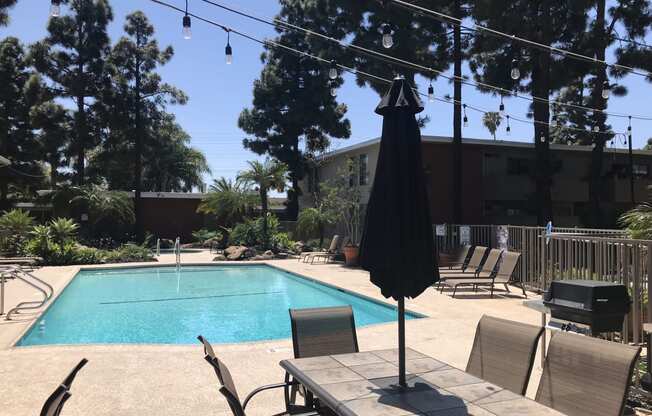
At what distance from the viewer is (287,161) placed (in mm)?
28656

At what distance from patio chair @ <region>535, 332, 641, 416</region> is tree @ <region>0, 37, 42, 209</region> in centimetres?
2987

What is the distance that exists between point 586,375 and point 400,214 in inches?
56.9

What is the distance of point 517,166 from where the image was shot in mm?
23078

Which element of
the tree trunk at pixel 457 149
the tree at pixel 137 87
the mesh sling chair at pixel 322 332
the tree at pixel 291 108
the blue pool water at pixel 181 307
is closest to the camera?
the mesh sling chair at pixel 322 332

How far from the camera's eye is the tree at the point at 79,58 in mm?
25000

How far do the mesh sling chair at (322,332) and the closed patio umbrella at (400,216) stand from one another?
3.57 ft

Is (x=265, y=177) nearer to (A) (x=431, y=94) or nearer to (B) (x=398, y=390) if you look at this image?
(A) (x=431, y=94)

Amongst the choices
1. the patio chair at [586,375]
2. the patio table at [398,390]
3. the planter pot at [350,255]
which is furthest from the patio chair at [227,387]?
the planter pot at [350,255]

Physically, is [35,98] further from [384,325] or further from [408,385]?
[408,385]

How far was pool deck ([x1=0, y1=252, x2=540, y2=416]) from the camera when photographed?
4.37 meters

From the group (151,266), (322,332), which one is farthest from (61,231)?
(322,332)

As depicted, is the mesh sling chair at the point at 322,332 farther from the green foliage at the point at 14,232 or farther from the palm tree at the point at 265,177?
the palm tree at the point at 265,177

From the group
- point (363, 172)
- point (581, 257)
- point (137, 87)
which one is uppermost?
point (137, 87)

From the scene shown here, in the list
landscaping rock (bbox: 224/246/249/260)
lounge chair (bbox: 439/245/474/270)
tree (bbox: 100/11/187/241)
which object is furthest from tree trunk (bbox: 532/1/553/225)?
tree (bbox: 100/11/187/241)
